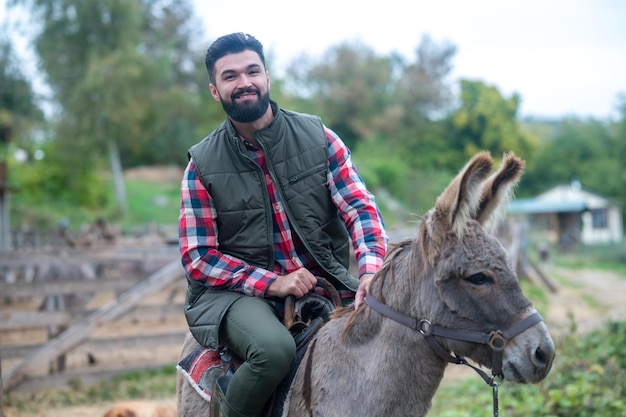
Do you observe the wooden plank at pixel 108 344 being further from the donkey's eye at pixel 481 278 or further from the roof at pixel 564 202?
the roof at pixel 564 202

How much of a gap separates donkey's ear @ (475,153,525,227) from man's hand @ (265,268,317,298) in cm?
83

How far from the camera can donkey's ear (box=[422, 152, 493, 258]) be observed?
7.67 ft

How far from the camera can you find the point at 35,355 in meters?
7.27

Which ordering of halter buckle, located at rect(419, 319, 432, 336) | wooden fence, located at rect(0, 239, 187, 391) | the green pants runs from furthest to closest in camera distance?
wooden fence, located at rect(0, 239, 187, 391), the green pants, halter buckle, located at rect(419, 319, 432, 336)

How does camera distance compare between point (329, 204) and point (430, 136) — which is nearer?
point (329, 204)

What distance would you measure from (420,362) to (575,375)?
15.0ft

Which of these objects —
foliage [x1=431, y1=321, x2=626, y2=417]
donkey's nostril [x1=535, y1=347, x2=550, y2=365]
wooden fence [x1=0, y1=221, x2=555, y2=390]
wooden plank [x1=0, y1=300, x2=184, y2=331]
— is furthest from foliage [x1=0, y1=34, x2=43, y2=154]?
donkey's nostril [x1=535, y1=347, x2=550, y2=365]

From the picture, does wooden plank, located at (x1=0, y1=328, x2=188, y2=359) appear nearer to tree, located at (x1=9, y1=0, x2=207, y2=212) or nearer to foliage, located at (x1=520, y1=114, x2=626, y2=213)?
tree, located at (x1=9, y1=0, x2=207, y2=212)

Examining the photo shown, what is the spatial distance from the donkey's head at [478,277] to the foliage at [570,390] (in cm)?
354

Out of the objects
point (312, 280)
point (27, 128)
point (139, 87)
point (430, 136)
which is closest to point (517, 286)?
point (312, 280)

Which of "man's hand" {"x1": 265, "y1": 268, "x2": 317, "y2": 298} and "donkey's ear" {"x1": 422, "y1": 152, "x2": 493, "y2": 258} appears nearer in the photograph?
"donkey's ear" {"x1": 422, "y1": 152, "x2": 493, "y2": 258}

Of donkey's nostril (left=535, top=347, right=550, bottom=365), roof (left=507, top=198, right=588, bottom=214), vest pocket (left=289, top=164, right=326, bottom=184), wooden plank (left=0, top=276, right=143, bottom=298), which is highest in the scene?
vest pocket (left=289, top=164, right=326, bottom=184)

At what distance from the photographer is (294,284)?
288cm

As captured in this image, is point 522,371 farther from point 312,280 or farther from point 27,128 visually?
Result: point 27,128
